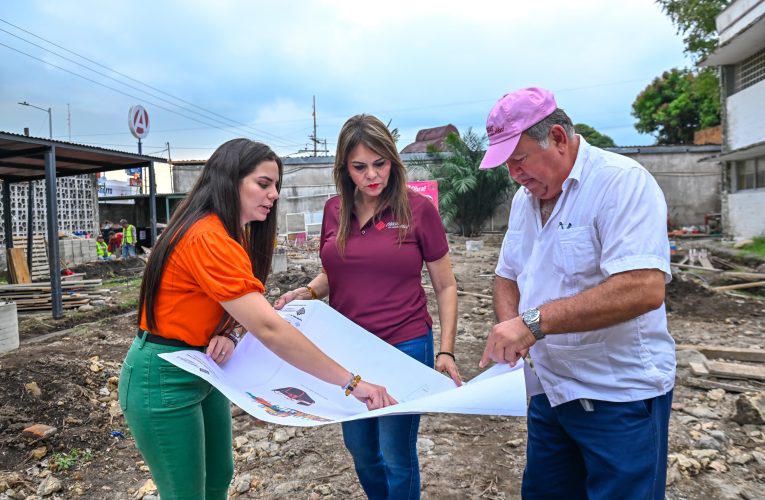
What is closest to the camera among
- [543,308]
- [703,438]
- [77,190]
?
[543,308]

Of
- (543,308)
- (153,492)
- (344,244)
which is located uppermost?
(344,244)

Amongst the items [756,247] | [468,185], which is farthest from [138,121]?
[756,247]

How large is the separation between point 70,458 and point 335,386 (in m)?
2.80

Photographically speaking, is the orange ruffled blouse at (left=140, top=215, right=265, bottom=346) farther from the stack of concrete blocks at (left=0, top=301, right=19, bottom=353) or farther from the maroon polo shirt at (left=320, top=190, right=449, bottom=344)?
the stack of concrete blocks at (left=0, top=301, right=19, bottom=353)

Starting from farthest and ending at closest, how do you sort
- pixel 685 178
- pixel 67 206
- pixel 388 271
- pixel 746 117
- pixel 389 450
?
pixel 685 178, pixel 67 206, pixel 746 117, pixel 388 271, pixel 389 450

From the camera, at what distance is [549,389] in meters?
1.72

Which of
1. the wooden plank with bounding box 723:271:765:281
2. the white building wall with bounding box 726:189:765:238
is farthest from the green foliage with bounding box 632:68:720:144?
the wooden plank with bounding box 723:271:765:281

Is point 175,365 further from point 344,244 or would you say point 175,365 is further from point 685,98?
point 685,98

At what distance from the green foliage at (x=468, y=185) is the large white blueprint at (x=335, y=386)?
1964 cm

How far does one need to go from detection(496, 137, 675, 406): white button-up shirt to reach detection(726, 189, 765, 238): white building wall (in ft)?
56.7

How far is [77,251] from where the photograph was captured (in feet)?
52.0

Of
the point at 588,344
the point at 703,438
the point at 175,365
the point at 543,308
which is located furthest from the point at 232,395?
the point at 703,438

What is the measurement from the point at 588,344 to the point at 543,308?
0.72ft

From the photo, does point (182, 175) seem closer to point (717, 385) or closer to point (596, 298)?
point (717, 385)
